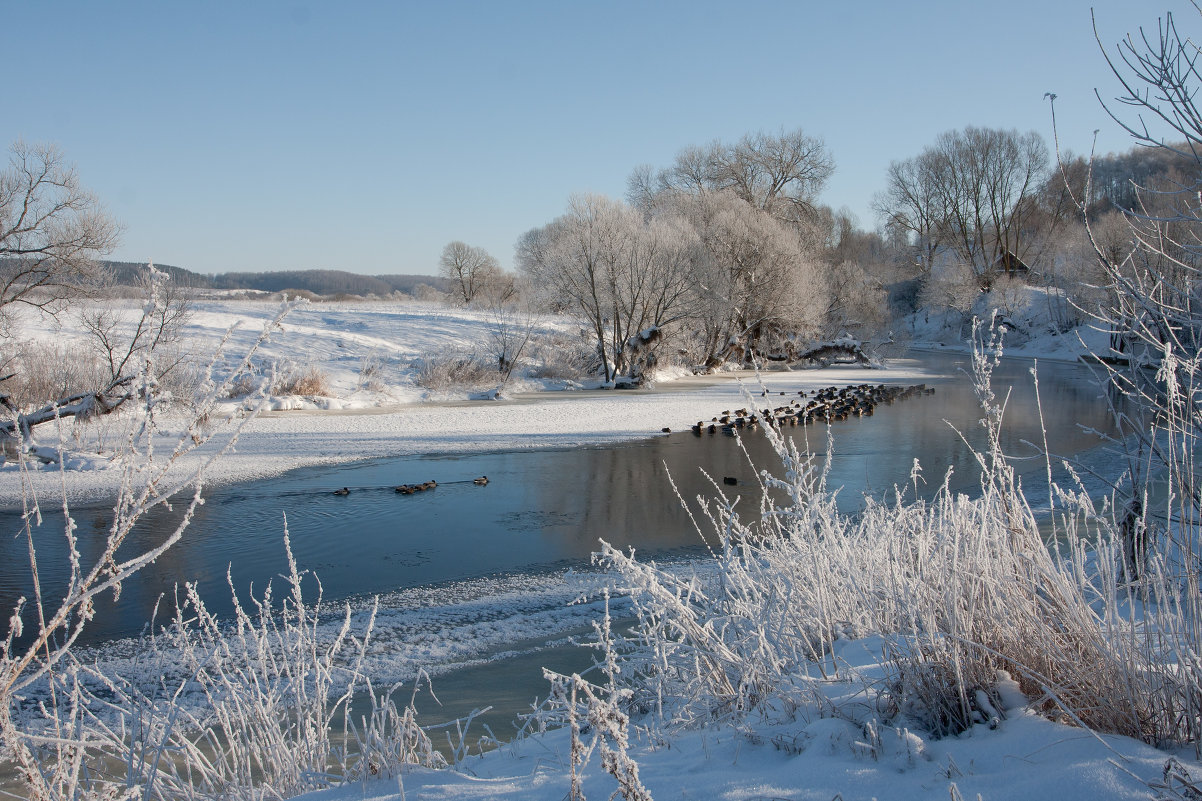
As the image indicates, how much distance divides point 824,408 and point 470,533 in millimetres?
11605

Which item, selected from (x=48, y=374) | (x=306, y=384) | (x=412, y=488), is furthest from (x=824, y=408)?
A: (x=48, y=374)

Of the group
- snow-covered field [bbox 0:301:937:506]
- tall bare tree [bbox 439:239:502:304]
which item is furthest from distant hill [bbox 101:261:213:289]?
tall bare tree [bbox 439:239:502:304]

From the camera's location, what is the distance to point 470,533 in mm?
8625

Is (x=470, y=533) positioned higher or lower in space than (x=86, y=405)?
lower

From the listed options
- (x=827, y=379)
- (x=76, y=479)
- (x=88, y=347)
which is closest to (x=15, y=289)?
(x=88, y=347)

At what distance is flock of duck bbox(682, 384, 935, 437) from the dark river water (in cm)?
86

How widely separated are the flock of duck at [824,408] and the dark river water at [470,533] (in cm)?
86

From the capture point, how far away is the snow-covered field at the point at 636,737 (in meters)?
1.95

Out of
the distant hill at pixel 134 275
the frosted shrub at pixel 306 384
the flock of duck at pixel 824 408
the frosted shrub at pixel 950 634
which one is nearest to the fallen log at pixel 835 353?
the flock of duck at pixel 824 408

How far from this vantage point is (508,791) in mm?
2189

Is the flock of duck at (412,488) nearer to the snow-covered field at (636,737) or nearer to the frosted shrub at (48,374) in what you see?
the snow-covered field at (636,737)

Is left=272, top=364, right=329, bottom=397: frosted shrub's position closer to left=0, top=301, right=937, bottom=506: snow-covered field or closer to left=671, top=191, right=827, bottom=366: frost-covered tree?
left=0, top=301, right=937, bottom=506: snow-covered field

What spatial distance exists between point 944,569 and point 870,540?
0.83 m

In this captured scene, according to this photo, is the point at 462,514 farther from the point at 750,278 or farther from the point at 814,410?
the point at 750,278
